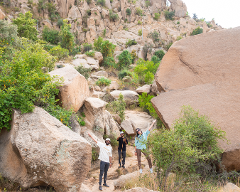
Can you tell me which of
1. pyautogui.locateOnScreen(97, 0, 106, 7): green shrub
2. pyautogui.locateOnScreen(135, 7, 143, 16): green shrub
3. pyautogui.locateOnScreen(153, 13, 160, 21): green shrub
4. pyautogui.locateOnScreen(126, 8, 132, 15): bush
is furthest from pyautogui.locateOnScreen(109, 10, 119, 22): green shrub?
pyautogui.locateOnScreen(153, 13, 160, 21): green shrub

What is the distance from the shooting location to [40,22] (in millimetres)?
35562

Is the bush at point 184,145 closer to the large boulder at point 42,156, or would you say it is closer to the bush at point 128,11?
the large boulder at point 42,156

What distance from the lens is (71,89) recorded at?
24.1ft

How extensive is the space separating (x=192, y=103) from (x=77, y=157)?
15.1 ft

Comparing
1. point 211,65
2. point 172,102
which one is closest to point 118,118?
point 172,102

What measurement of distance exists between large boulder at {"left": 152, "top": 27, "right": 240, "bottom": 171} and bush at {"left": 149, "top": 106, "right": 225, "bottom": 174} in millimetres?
578

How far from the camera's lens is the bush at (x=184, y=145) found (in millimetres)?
4160

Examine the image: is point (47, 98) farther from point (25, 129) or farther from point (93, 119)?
point (93, 119)

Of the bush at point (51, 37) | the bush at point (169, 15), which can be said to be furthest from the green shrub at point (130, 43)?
the bush at point (169, 15)

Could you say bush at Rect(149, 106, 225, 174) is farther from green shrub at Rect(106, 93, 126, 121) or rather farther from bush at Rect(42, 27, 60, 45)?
bush at Rect(42, 27, 60, 45)

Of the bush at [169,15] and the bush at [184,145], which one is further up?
the bush at [169,15]

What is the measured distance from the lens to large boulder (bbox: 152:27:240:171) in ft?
19.5

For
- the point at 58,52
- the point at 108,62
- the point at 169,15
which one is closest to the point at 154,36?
the point at 169,15

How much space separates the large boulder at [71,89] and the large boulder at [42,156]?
2.36 metres
